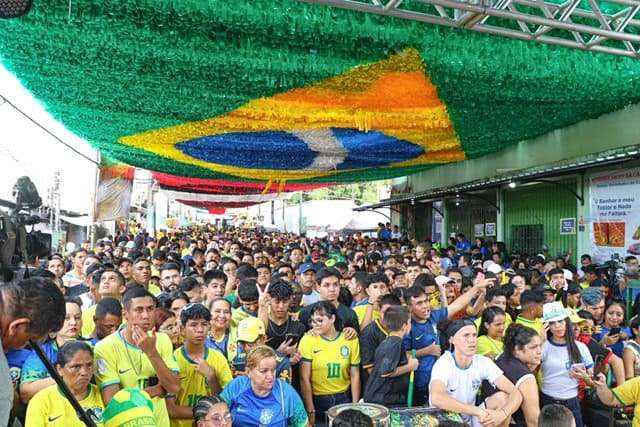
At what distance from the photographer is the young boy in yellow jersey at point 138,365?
9.95 feet

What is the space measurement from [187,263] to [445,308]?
6.18 m

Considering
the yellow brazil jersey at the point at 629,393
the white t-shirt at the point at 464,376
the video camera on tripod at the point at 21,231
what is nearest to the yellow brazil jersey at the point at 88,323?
the video camera on tripod at the point at 21,231

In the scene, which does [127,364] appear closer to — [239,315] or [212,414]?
[212,414]

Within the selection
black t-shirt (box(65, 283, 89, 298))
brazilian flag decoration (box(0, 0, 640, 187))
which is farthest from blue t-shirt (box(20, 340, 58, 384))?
black t-shirt (box(65, 283, 89, 298))

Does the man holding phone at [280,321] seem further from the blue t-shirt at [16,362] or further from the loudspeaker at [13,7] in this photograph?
the loudspeaker at [13,7]

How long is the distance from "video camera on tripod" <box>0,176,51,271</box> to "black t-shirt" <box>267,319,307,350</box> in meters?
1.73

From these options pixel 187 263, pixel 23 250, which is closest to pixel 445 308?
pixel 23 250

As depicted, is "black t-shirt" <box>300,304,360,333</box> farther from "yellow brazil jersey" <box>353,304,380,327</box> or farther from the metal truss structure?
the metal truss structure

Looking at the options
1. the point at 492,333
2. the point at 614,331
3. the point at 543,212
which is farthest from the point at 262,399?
the point at 543,212

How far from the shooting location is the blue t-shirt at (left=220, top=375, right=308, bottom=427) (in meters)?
3.18

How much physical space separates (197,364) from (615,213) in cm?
836

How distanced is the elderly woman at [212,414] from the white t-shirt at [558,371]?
2414mm

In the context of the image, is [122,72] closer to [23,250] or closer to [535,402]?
[23,250]

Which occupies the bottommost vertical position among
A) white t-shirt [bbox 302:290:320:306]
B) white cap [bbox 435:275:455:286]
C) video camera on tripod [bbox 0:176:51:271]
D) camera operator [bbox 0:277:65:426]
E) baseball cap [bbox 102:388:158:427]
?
baseball cap [bbox 102:388:158:427]
